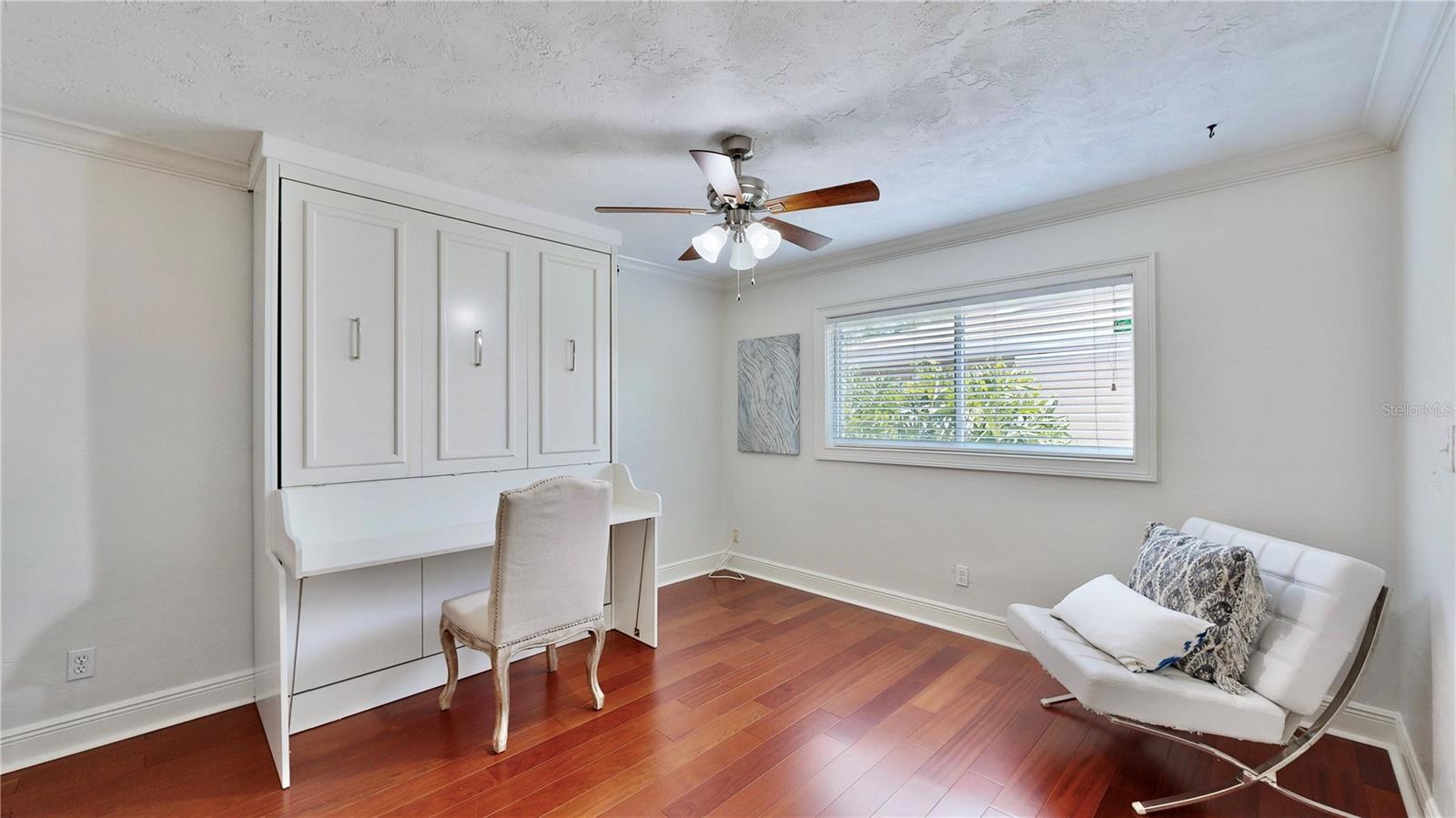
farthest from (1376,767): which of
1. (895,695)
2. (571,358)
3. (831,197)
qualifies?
(571,358)

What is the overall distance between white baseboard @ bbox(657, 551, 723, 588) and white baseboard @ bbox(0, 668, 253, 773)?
92.9 inches

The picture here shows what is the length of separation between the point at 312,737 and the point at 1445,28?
13.9ft

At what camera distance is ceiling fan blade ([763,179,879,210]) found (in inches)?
81.4

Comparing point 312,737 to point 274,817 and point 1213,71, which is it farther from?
point 1213,71

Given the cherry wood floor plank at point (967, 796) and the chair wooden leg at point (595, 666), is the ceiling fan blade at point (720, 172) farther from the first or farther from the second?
the cherry wood floor plank at point (967, 796)

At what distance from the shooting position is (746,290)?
4648 millimetres

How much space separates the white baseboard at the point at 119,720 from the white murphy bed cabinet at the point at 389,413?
0.12m

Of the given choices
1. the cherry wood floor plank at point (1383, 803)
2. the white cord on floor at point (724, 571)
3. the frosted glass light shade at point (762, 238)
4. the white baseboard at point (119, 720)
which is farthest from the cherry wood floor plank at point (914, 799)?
the white baseboard at point (119, 720)

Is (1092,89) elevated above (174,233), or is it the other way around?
(1092,89)

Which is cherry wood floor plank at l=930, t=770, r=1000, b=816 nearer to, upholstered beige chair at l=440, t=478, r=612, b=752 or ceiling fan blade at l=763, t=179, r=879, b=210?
upholstered beige chair at l=440, t=478, r=612, b=752

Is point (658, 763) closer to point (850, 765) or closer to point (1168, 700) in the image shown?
point (850, 765)

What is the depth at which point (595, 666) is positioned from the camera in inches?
100

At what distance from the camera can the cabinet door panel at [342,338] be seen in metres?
2.39

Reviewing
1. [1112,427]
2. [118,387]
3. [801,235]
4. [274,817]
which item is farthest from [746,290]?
[274,817]
